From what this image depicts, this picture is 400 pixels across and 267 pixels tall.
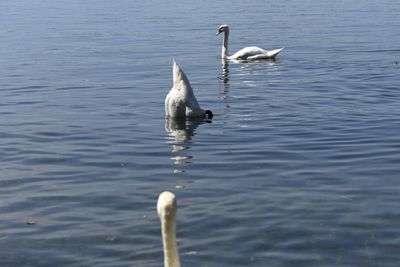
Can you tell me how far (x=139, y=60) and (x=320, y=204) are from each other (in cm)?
2096

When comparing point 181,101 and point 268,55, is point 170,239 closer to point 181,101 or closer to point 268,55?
point 181,101

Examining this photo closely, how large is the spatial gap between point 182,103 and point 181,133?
4.72 ft

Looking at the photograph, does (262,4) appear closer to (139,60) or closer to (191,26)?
(191,26)

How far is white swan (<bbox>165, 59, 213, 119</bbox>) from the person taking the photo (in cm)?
1961

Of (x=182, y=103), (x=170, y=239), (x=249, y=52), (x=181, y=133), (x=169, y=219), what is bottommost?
(x=181, y=133)

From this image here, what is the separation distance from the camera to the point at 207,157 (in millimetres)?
15938

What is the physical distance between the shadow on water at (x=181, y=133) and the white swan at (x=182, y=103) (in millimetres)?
146

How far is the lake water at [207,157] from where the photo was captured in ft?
35.7

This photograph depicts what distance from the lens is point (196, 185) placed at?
13.9 meters

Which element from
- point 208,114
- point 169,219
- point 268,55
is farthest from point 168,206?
point 268,55

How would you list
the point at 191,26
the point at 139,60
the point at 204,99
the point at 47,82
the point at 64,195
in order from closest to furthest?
the point at 64,195 < the point at 204,99 < the point at 47,82 < the point at 139,60 < the point at 191,26

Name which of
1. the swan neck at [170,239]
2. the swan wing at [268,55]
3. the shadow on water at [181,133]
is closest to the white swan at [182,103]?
the shadow on water at [181,133]

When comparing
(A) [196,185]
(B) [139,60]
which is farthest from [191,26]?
(A) [196,185]

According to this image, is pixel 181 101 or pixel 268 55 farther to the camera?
pixel 268 55
